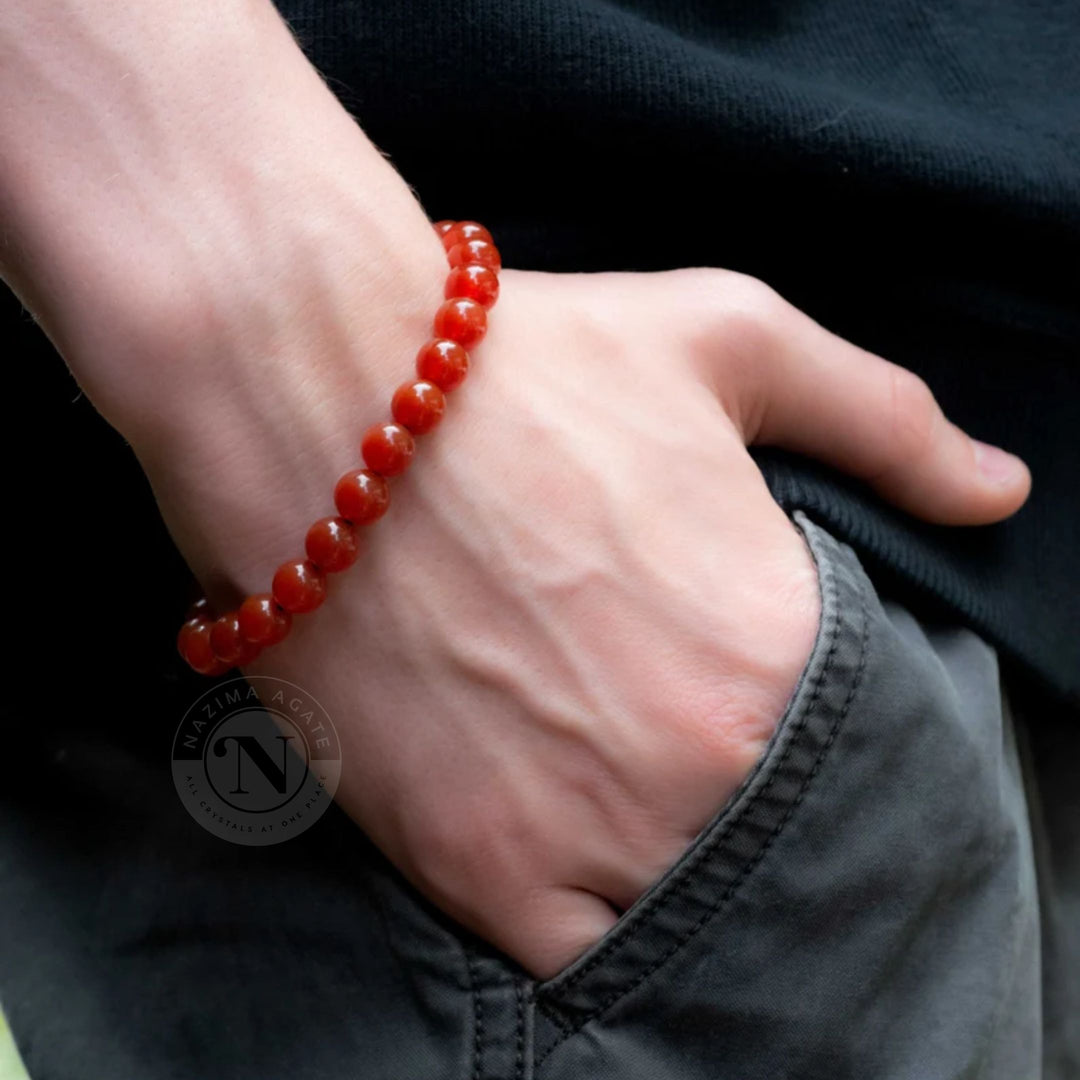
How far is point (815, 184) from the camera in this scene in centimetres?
74

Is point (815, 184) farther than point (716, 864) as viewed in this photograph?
Yes

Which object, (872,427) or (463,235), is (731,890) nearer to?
(872,427)

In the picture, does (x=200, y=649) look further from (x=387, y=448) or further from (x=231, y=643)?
(x=387, y=448)

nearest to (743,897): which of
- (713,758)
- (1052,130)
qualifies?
(713,758)

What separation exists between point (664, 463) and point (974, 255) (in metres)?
0.32

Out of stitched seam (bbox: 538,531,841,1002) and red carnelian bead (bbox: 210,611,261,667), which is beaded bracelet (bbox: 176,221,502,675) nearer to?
red carnelian bead (bbox: 210,611,261,667)

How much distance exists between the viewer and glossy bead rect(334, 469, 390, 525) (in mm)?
595

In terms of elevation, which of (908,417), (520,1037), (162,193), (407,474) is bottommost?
(520,1037)

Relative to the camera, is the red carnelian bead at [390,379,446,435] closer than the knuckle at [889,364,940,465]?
Yes

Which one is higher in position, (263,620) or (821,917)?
(263,620)

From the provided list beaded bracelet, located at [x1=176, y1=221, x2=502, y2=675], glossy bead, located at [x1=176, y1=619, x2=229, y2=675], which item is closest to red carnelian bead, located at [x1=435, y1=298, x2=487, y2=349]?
beaded bracelet, located at [x1=176, y1=221, x2=502, y2=675]

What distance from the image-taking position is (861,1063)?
0.64 metres

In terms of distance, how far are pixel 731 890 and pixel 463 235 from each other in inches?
16.1

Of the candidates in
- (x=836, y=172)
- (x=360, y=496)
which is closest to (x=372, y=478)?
(x=360, y=496)
